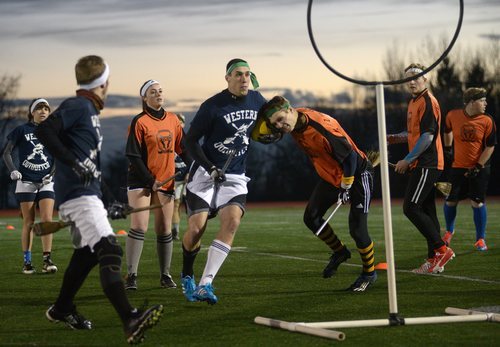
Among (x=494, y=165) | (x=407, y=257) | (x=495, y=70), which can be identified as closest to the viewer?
(x=407, y=257)

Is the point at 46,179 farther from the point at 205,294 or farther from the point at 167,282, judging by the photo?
the point at 205,294

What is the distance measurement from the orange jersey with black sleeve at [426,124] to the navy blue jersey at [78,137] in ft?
16.0

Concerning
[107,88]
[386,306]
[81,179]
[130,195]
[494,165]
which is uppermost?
[107,88]

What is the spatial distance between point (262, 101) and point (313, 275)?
287 centimetres

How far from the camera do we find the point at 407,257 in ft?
43.9

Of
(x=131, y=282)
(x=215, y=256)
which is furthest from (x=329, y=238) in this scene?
(x=131, y=282)

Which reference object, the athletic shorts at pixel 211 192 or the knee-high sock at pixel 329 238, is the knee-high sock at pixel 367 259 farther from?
the athletic shorts at pixel 211 192

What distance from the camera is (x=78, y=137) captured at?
22.9 feet

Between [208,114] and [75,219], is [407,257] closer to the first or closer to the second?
[208,114]

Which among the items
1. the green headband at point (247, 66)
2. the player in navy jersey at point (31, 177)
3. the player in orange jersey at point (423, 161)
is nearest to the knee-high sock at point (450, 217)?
the player in orange jersey at point (423, 161)

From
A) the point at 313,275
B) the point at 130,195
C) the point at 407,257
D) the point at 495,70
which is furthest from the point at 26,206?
the point at 495,70

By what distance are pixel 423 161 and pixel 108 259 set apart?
17.5 ft

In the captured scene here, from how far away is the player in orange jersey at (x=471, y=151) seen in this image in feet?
47.6

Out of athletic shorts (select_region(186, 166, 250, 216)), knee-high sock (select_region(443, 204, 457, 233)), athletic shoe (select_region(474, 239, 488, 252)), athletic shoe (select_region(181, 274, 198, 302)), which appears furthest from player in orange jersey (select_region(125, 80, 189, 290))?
athletic shoe (select_region(474, 239, 488, 252))
